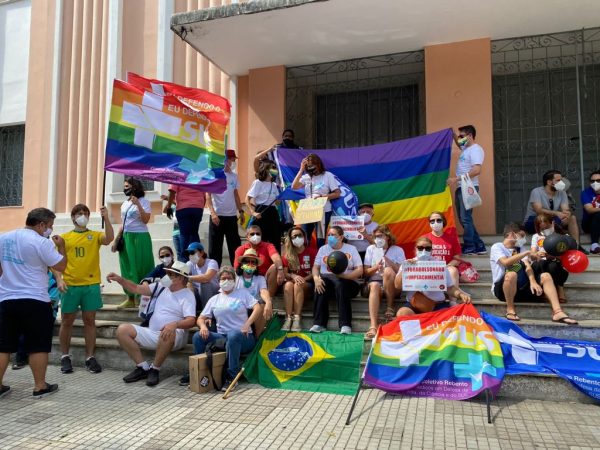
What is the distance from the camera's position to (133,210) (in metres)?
7.29

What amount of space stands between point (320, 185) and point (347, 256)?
1510 mm

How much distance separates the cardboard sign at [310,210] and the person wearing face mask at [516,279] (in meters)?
2.30

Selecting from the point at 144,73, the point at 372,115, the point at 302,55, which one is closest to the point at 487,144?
the point at 372,115

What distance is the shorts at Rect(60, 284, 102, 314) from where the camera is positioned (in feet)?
20.2

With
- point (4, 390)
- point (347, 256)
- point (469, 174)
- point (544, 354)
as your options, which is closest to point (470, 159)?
point (469, 174)

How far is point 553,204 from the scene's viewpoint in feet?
23.9

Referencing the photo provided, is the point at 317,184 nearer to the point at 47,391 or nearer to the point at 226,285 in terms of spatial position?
the point at 226,285

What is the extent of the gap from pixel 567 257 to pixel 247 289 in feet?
12.4

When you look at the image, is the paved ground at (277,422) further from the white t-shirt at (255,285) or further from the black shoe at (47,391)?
the white t-shirt at (255,285)

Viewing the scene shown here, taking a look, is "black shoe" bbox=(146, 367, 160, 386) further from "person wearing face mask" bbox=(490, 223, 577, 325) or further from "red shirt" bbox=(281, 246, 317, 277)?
"person wearing face mask" bbox=(490, 223, 577, 325)

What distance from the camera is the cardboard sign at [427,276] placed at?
5.45 m

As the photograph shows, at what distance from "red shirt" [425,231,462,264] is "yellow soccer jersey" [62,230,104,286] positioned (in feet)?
14.3

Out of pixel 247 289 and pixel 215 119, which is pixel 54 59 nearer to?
pixel 215 119

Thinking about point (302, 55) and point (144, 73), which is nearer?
point (302, 55)
